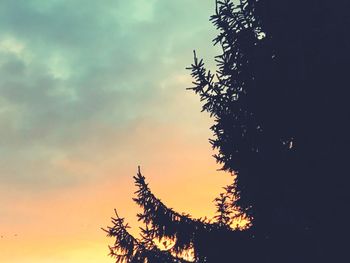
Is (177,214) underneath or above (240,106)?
underneath

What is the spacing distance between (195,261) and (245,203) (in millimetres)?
1328

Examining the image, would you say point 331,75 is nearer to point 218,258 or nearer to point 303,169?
point 303,169

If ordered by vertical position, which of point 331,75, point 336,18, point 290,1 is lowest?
point 331,75

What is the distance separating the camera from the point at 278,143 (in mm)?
7324

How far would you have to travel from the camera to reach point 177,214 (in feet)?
24.0

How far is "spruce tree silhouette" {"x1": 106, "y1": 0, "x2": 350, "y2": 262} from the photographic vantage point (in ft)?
21.4

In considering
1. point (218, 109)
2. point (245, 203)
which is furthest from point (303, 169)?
point (218, 109)

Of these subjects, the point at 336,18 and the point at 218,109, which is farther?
the point at 218,109

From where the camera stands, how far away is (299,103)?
7.20 meters

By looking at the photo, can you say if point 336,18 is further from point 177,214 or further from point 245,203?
point 177,214

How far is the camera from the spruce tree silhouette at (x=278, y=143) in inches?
256

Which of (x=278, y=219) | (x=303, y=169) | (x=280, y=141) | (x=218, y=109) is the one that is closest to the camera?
(x=278, y=219)

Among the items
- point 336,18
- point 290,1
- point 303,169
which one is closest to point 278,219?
point 303,169

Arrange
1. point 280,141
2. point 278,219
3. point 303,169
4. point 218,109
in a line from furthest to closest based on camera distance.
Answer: point 218,109
point 280,141
point 303,169
point 278,219
